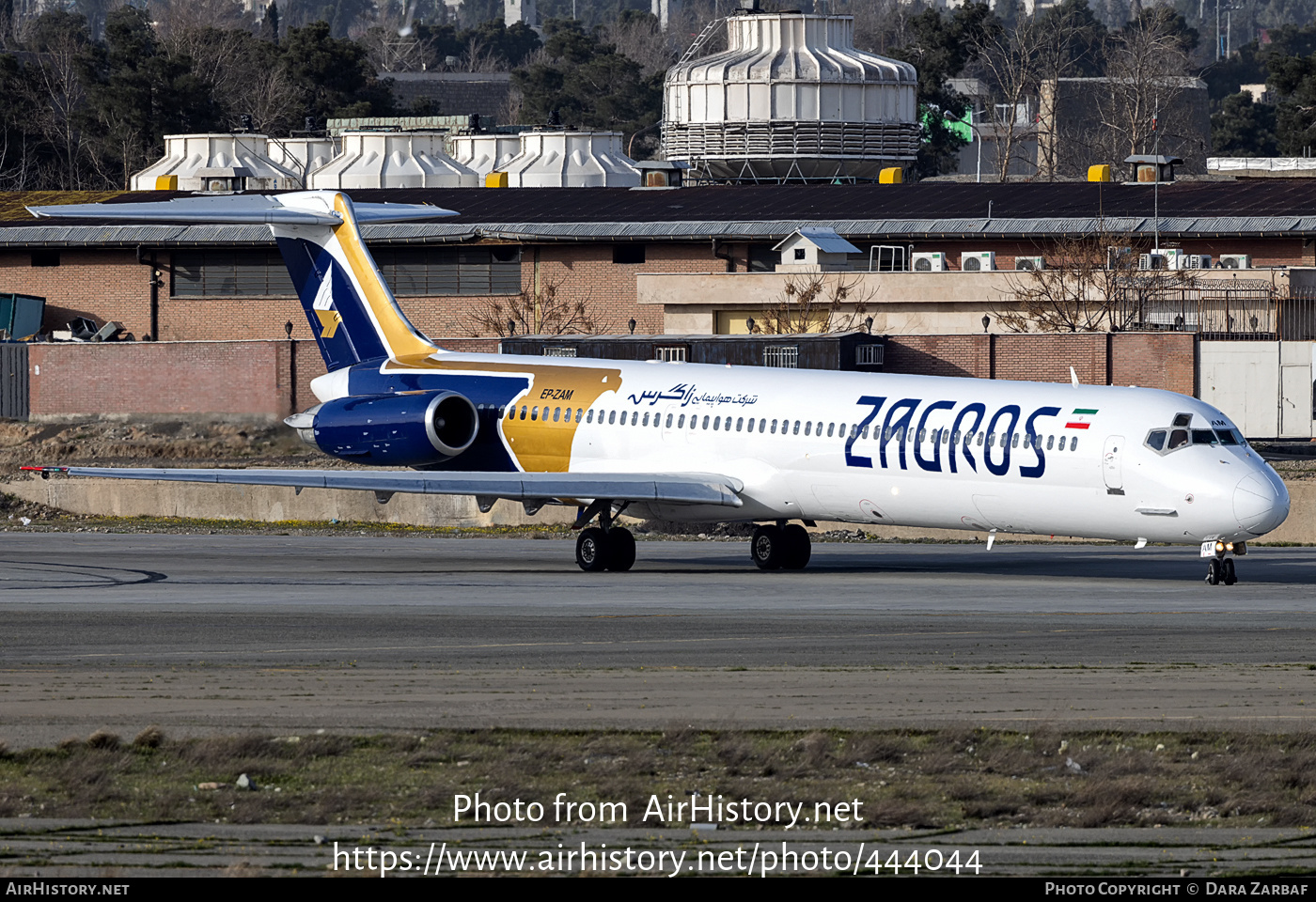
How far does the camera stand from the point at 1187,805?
488 inches

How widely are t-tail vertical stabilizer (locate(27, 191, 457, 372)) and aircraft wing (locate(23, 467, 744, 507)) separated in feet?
17.3

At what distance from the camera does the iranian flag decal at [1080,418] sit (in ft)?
85.7

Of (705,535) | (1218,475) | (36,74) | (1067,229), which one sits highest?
(36,74)

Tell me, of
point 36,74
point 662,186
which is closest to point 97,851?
point 662,186

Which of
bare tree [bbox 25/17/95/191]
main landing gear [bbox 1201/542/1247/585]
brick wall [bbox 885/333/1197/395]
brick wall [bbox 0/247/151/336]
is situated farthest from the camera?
bare tree [bbox 25/17/95/191]

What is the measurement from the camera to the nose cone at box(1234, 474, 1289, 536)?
81.3ft

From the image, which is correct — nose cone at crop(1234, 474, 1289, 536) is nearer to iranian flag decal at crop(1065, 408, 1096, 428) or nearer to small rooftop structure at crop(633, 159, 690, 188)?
iranian flag decal at crop(1065, 408, 1096, 428)

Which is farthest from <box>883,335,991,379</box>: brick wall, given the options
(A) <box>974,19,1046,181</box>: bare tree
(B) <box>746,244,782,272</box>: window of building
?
(A) <box>974,19,1046,181</box>: bare tree

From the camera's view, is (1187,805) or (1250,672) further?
(1250,672)

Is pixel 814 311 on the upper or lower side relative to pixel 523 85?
lower

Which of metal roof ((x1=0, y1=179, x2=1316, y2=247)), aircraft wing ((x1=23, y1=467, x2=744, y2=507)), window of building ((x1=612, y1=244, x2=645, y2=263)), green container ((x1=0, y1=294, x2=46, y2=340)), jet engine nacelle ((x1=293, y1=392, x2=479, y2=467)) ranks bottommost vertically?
aircraft wing ((x1=23, y1=467, x2=744, y2=507))

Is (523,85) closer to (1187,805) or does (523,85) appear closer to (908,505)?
(908,505)

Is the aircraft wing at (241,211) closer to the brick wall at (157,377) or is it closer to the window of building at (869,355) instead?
the brick wall at (157,377)

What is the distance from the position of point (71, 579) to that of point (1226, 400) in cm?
3650
